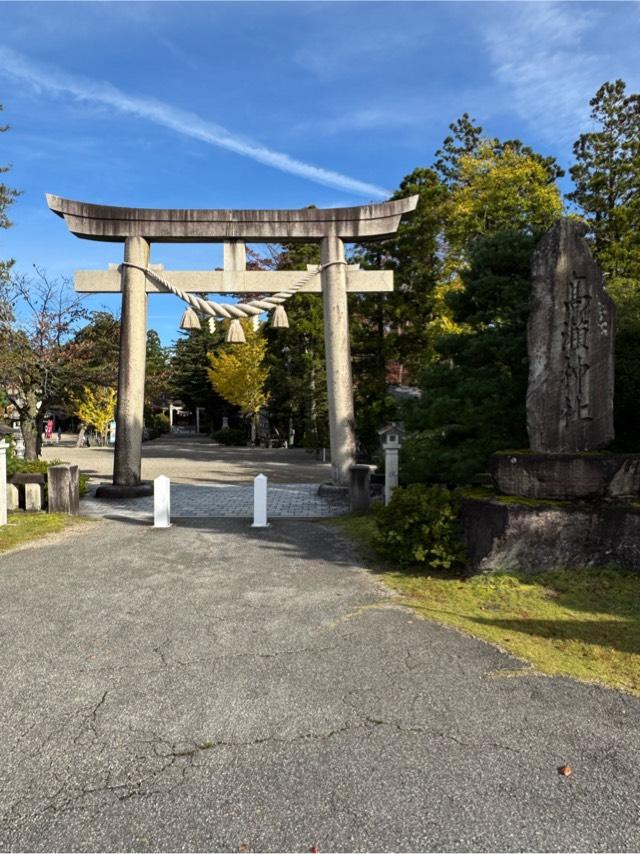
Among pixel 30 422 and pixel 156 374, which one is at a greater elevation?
pixel 156 374

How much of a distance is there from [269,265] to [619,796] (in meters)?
31.1

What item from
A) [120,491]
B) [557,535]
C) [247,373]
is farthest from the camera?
[247,373]

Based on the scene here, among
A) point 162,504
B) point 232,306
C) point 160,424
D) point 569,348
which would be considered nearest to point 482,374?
point 569,348

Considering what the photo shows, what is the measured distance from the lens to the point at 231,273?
460 inches

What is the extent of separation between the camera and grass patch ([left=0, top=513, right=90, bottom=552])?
773 cm

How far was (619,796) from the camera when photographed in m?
2.43

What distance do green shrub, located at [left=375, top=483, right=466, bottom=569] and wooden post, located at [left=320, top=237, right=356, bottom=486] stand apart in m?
5.28

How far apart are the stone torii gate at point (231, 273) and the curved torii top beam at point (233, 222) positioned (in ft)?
0.07

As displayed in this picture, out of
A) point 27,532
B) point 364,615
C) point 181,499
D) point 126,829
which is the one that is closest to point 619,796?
point 126,829

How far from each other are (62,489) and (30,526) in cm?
118

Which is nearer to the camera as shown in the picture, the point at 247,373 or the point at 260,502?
the point at 260,502

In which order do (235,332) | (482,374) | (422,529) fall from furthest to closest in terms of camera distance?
(235,332)
(482,374)
(422,529)

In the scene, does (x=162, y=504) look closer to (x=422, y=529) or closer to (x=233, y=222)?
(x=422, y=529)

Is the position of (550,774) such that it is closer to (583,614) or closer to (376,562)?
(583,614)
